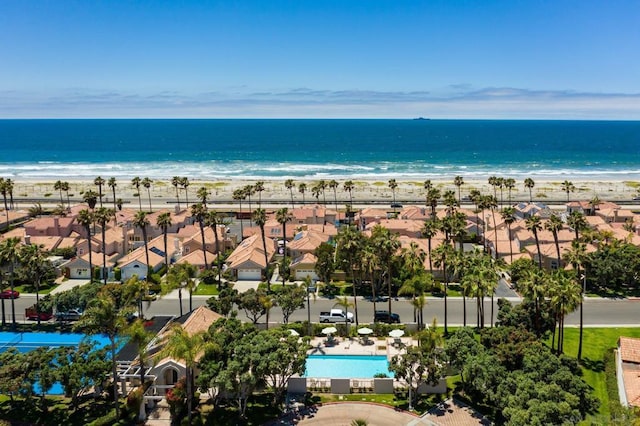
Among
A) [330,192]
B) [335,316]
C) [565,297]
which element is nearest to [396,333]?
[335,316]

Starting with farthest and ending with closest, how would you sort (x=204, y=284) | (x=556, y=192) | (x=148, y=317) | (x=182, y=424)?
(x=556, y=192)
(x=204, y=284)
(x=148, y=317)
(x=182, y=424)

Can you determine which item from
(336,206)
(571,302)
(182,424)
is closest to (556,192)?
(336,206)

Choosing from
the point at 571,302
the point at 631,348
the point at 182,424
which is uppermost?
the point at 571,302

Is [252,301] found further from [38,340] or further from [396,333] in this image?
[38,340]

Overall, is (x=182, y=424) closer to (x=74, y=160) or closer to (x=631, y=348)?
(x=631, y=348)

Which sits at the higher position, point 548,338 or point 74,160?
point 74,160

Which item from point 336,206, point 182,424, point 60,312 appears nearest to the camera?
point 182,424
